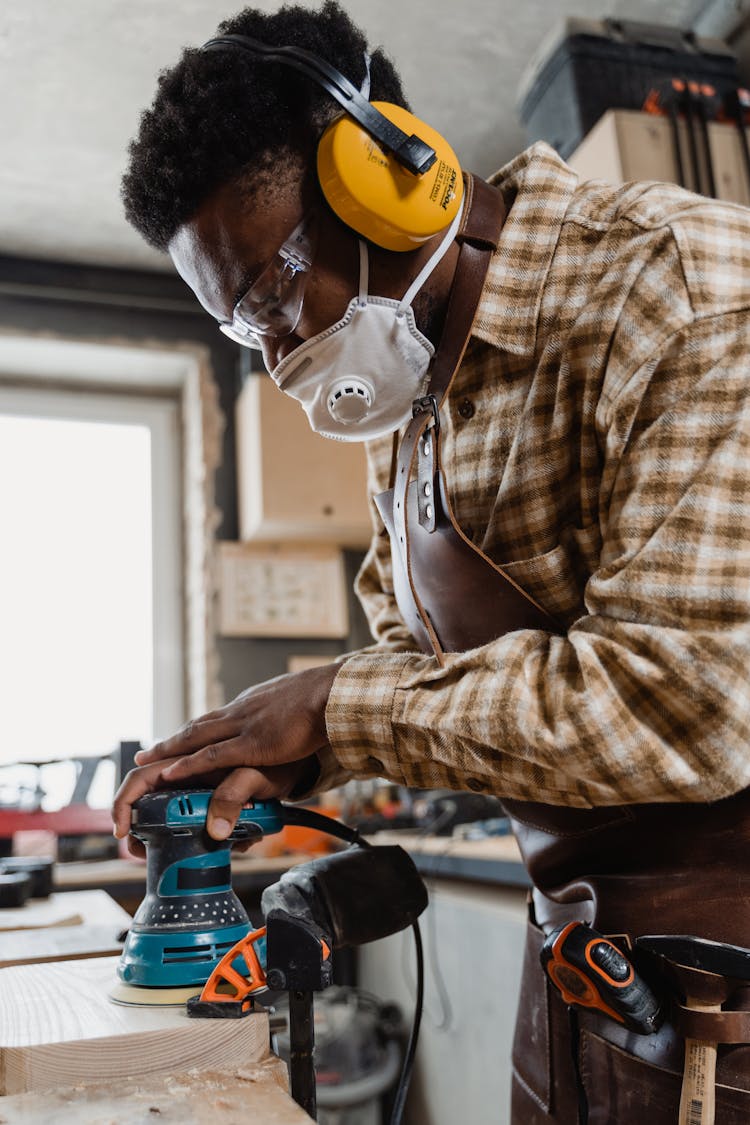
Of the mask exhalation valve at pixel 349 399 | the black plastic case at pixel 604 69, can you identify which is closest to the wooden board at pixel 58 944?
the mask exhalation valve at pixel 349 399

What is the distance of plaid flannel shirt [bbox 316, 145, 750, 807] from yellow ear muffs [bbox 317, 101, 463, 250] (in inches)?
3.1

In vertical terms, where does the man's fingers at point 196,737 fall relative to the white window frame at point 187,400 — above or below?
below

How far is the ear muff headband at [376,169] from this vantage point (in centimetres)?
100

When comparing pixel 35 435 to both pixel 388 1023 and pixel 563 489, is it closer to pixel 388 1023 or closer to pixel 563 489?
pixel 388 1023

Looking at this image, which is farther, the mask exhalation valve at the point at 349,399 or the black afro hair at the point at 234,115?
the mask exhalation valve at the point at 349,399

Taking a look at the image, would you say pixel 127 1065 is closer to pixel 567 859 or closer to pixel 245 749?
pixel 245 749

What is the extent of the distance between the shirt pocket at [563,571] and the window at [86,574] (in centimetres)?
316

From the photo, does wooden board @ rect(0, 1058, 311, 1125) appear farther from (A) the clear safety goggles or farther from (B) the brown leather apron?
(A) the clear safety goggles

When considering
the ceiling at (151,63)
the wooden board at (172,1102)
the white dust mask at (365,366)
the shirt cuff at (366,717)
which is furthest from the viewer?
the ceiling at (151,63)

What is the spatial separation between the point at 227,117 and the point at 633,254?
44 cm

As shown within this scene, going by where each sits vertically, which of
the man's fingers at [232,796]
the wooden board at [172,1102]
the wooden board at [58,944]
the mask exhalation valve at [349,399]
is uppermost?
the mask exhalation valve at [349,399]

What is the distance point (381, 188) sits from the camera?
99 cm

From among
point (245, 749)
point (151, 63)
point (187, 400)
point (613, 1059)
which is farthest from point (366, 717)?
point (187, 400)

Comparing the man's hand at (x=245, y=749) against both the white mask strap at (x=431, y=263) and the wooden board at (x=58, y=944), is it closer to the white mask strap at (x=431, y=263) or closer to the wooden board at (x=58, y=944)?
the wooden board at (x=58, y=944)
